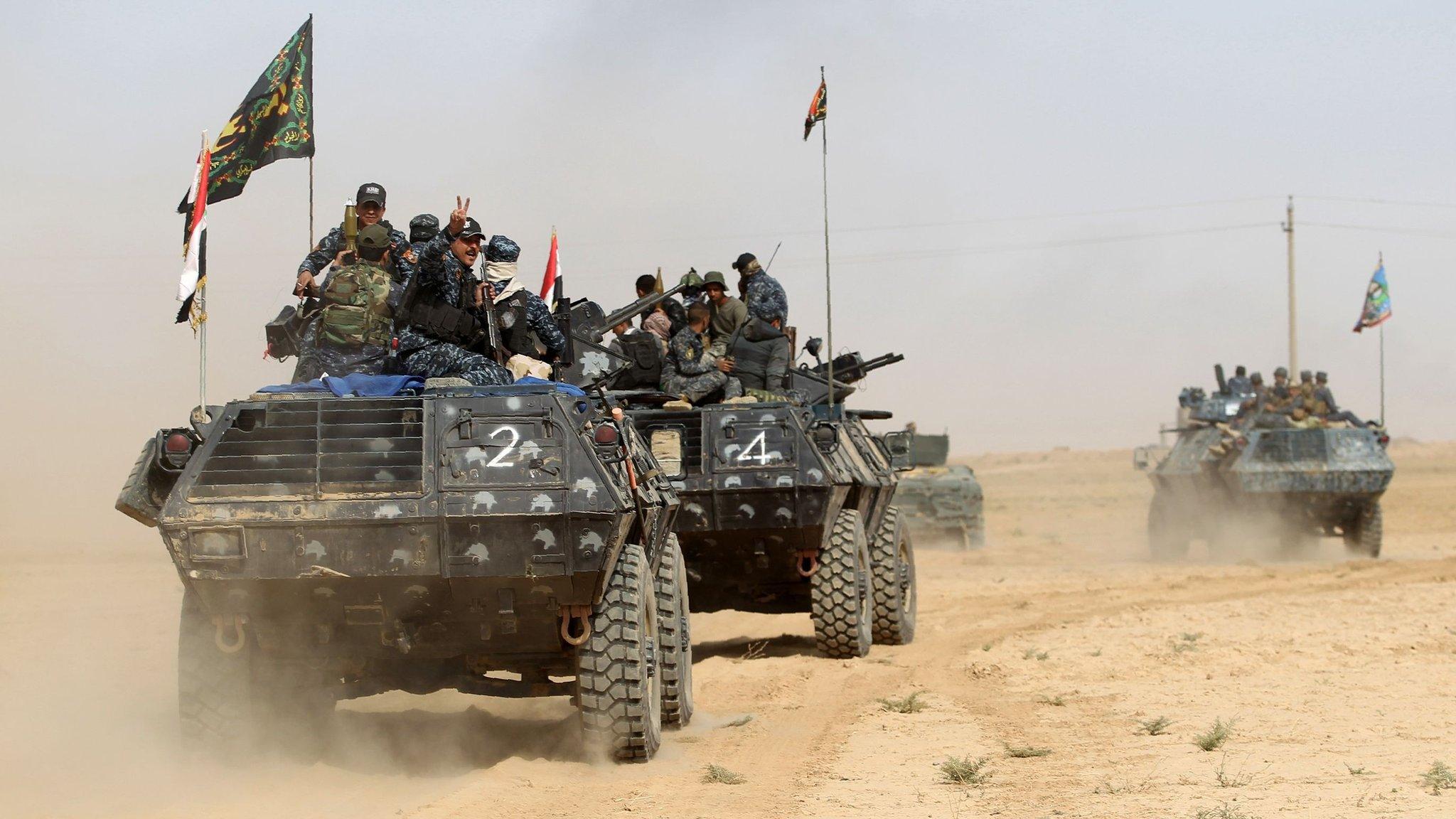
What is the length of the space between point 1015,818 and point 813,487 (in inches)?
210

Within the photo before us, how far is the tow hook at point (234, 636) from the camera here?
755 centimetres

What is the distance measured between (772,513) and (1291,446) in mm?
13685

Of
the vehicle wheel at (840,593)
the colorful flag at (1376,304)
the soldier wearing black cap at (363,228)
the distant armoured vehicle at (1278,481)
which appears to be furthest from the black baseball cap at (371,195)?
the colorful flag at (1376,304)

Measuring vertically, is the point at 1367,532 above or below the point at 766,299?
below

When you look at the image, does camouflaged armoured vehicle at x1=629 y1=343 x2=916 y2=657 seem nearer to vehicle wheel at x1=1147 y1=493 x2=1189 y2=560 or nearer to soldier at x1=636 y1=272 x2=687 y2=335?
soldier at x1=636 y1=272 x2=687 y2=335

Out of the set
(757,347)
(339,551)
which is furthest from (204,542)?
(757,347)

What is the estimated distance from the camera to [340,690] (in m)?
8.23

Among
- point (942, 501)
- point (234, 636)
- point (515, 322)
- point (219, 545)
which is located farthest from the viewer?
point (942, 501)

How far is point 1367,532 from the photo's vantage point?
24062 mm

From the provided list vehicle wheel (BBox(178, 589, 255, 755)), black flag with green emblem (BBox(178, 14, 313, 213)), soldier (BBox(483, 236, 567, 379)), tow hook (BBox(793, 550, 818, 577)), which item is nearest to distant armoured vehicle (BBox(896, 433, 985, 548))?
tow hook (BBox(793, 550, 818, 577))

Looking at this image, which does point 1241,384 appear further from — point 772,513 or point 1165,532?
point 772,513

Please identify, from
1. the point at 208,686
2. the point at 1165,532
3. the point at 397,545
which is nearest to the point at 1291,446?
the point at 1165,532

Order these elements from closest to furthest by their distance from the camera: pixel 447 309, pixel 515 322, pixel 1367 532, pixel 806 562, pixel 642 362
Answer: pixel 447 309, pixel 515 322, pixel 806 562, pixel 642 362, pixel 1367 532

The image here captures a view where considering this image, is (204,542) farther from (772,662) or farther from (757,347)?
(757,347)
